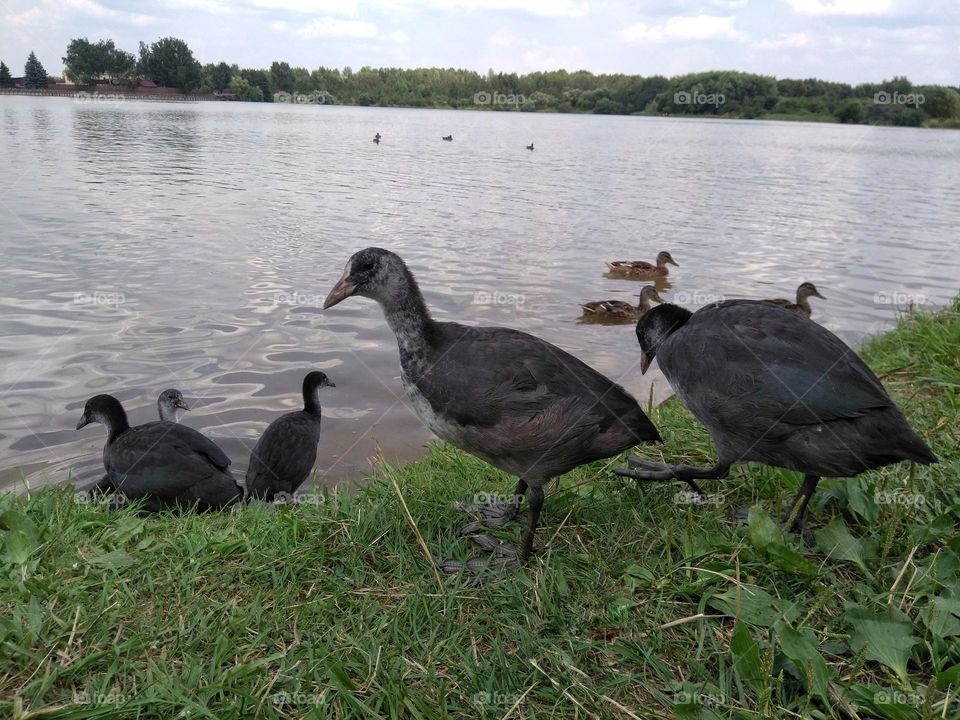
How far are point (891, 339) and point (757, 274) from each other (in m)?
6.35

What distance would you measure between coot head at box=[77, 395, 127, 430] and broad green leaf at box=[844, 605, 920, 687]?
18.9ft

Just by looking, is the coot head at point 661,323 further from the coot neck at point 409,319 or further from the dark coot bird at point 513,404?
the coot neck at point 409,319

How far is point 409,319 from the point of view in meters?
4.01

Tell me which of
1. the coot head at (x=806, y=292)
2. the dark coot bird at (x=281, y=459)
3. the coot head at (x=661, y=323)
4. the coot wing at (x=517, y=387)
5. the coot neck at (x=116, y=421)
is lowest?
the dark coot bird at (x=281, y=459)

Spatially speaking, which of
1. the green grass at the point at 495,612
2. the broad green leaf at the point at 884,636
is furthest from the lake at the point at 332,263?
the broad green leaf at the point at 884,636

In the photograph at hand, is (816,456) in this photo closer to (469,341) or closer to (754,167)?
(469,341)

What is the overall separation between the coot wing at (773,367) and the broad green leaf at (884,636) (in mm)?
1046

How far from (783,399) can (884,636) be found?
1.24 metres

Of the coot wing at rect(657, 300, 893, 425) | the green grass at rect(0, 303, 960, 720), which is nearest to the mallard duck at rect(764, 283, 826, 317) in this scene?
the green grass at rect(0, 303, 960, 720)

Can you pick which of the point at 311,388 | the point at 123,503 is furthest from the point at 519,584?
the point at 311,388

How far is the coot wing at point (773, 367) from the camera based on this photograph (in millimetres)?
3572

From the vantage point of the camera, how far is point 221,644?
9.12ft

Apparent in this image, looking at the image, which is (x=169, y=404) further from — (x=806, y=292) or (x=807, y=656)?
(x=806, y=292)

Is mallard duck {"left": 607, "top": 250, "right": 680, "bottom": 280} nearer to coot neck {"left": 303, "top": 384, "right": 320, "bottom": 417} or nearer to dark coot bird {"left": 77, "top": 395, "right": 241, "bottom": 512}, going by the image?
coot neck {"left": 303, "top": 384, "right": 320, "bottom": 417}
